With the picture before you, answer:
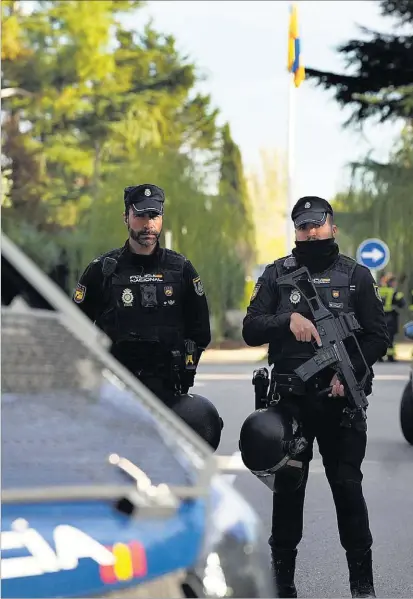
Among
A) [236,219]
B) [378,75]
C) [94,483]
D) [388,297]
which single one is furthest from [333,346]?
[236,219]

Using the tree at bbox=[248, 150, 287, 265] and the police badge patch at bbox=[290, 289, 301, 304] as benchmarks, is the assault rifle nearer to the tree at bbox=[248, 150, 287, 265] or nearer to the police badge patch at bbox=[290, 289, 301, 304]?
the police badge patch at bbox=[290, 289, 301, 304]

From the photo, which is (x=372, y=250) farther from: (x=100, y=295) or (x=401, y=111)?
(x=100, y=295)

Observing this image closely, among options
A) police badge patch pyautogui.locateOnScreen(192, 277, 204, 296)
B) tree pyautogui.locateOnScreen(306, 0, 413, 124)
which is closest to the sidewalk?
tree pyautogui.locateOnScreen(306, 0, 413, 124)

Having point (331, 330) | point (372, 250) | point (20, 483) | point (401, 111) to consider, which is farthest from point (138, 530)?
point (401, 111)

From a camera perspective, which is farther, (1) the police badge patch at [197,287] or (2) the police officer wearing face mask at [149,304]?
(1) the police badge patch at [197,287]

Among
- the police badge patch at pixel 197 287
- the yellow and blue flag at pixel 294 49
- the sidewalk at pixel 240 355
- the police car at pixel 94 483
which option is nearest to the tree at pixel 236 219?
the sidewalk at pixel 240 355

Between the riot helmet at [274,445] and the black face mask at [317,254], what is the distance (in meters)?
0.56

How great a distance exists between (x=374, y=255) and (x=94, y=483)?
80.9 feet

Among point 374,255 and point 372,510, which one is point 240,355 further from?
point 372,510

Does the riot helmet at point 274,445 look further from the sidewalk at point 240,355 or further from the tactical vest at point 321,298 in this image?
the sidewalk at point 240,355

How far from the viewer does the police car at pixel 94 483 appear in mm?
2004

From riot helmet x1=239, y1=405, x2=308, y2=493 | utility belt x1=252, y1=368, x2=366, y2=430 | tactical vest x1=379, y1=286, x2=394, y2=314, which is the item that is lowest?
tactical vest x1=379, y1=286, x2=394, y2=314

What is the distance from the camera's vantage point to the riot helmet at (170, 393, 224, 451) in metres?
5.24

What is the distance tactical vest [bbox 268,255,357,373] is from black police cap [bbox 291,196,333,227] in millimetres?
185
